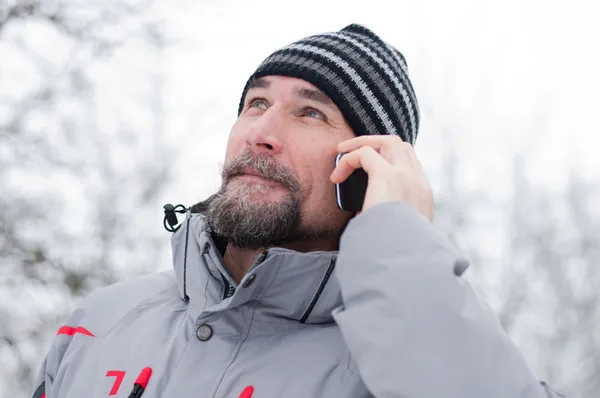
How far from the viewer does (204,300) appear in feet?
6.05

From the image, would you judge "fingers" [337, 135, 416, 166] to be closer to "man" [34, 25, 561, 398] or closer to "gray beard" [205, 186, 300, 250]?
"man" [34, 25, 561, 398]

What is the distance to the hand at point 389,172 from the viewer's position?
154 centimetres

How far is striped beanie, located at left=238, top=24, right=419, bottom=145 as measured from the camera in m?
2.33

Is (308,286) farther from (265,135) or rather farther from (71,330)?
(71,330)

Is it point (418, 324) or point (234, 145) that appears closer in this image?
point (418, 324)

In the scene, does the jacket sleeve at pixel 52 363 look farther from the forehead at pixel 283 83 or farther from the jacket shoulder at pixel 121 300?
the forehead at pixel 283 83

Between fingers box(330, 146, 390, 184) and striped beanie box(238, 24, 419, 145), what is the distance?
59 centimetres

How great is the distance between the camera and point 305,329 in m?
1.78

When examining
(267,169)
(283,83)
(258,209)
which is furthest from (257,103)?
(258,209)

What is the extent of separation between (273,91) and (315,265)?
82 centimetres

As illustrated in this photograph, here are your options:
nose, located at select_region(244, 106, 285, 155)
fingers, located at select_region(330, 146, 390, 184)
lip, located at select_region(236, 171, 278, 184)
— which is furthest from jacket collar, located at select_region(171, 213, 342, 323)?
nose, located at select_region(244, 106, 285, 155)

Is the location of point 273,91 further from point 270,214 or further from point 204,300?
point 204,300

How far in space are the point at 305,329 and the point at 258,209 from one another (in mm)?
428

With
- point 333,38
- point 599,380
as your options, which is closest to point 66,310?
point 333,38
